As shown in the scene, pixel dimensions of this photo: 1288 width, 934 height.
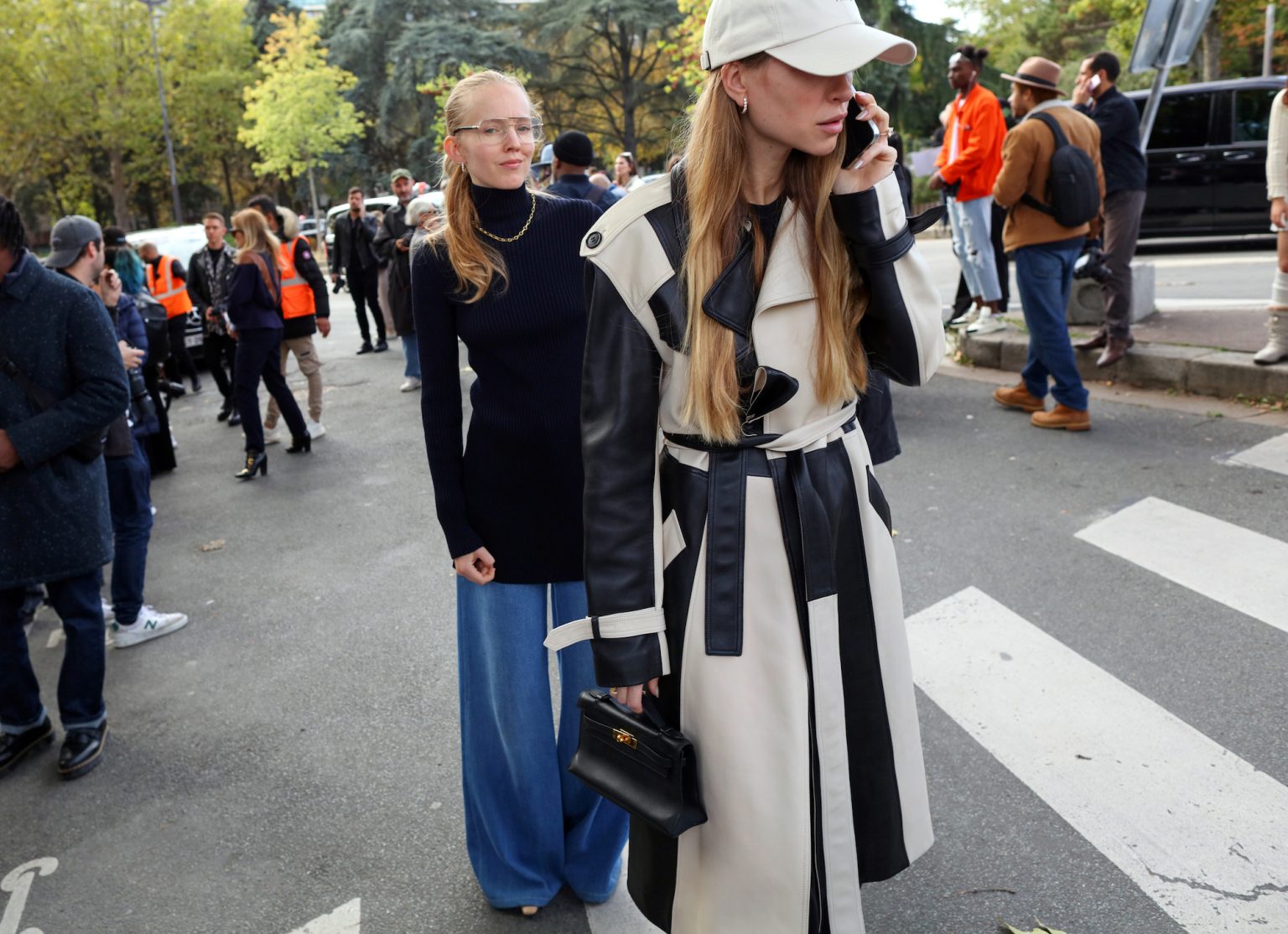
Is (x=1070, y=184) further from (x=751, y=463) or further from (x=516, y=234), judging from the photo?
(x=751, y=463)

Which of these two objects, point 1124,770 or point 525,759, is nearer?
point 525,759

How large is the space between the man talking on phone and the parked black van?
279 inches

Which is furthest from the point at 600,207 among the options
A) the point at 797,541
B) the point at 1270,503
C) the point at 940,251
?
the point at 940,251

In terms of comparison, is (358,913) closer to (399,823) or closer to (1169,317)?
(399,823)

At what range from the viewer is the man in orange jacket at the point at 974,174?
349 inches

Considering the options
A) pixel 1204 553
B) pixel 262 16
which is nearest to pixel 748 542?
pixel 1204 553

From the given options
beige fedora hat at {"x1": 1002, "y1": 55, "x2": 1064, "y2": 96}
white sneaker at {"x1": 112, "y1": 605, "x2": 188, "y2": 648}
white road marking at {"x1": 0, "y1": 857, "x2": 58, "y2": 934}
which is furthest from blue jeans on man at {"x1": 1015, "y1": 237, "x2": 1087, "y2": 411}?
white road marking at {"x1": 0, "y1": 857, "x2": 58, "y2": 934}

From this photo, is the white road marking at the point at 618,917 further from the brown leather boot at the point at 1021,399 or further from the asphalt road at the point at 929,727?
the brown leather boot at the point at 1021,399

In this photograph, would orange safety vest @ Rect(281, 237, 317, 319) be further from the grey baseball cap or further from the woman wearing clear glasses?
the woman wearing clear glasses

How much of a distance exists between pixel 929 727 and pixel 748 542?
2.11 m

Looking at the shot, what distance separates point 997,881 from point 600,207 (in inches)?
81.6

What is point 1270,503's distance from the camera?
5309mm

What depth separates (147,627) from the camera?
530cm

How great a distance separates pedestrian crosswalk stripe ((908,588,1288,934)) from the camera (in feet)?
9.18
